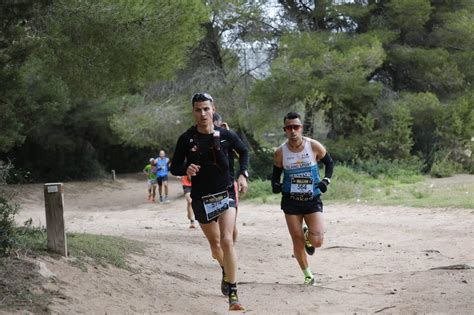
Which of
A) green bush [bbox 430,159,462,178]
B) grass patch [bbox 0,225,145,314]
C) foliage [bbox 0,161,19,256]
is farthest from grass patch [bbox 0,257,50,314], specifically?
green bush [bbox 430,159,462,178]

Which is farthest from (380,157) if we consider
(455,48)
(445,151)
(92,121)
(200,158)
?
(200,158)

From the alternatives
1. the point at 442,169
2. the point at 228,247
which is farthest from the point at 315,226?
the point at 442,169

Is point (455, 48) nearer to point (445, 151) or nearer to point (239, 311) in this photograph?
point (445, 151)

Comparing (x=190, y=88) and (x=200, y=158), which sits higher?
(x=190, y=88)

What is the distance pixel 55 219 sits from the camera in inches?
287

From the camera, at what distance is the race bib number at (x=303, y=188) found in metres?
7.79

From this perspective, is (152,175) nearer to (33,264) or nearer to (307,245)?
(307,245)

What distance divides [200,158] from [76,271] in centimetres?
194

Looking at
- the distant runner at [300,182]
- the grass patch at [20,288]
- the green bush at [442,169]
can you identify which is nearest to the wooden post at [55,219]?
the grass patch at [20,288]

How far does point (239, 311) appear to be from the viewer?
6562 mm

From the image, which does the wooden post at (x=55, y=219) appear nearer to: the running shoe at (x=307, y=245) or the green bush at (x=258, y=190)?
the running shoe at (x=307, y=245)

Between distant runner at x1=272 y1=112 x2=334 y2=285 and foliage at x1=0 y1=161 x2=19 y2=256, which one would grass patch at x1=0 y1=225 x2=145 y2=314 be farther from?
distant runner at x1=272 y1=112 x2=334 y2=285

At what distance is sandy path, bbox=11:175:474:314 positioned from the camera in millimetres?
6656

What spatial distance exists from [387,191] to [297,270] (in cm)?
1086
